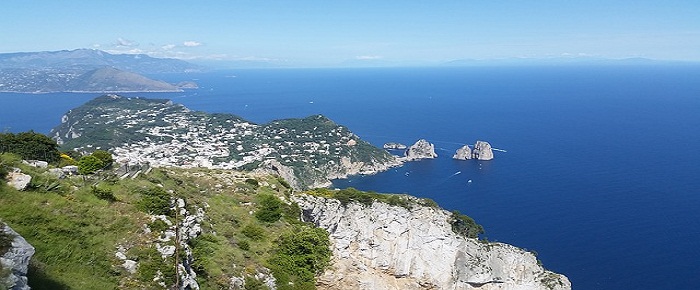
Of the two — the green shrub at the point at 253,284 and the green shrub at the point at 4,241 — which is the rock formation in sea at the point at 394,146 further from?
the green shrub at the point at 4,241

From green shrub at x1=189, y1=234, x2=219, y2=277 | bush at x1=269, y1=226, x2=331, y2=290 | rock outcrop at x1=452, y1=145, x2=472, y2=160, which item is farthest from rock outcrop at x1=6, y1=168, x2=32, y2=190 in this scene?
rock outcrop at x1=452, y1=145, x2=472, y2=160

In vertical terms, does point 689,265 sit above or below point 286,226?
below

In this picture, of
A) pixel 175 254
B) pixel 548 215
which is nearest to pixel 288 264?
pixel 175 254

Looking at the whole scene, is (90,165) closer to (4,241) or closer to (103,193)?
(103,193)

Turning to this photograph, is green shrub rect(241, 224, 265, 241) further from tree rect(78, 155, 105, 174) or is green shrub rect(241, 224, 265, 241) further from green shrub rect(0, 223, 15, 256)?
green shrub rect(0, 223, 15, 256)

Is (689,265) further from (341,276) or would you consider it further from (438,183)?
(341,276)

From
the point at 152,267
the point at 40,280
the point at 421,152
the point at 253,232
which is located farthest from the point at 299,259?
the point at 421,152
